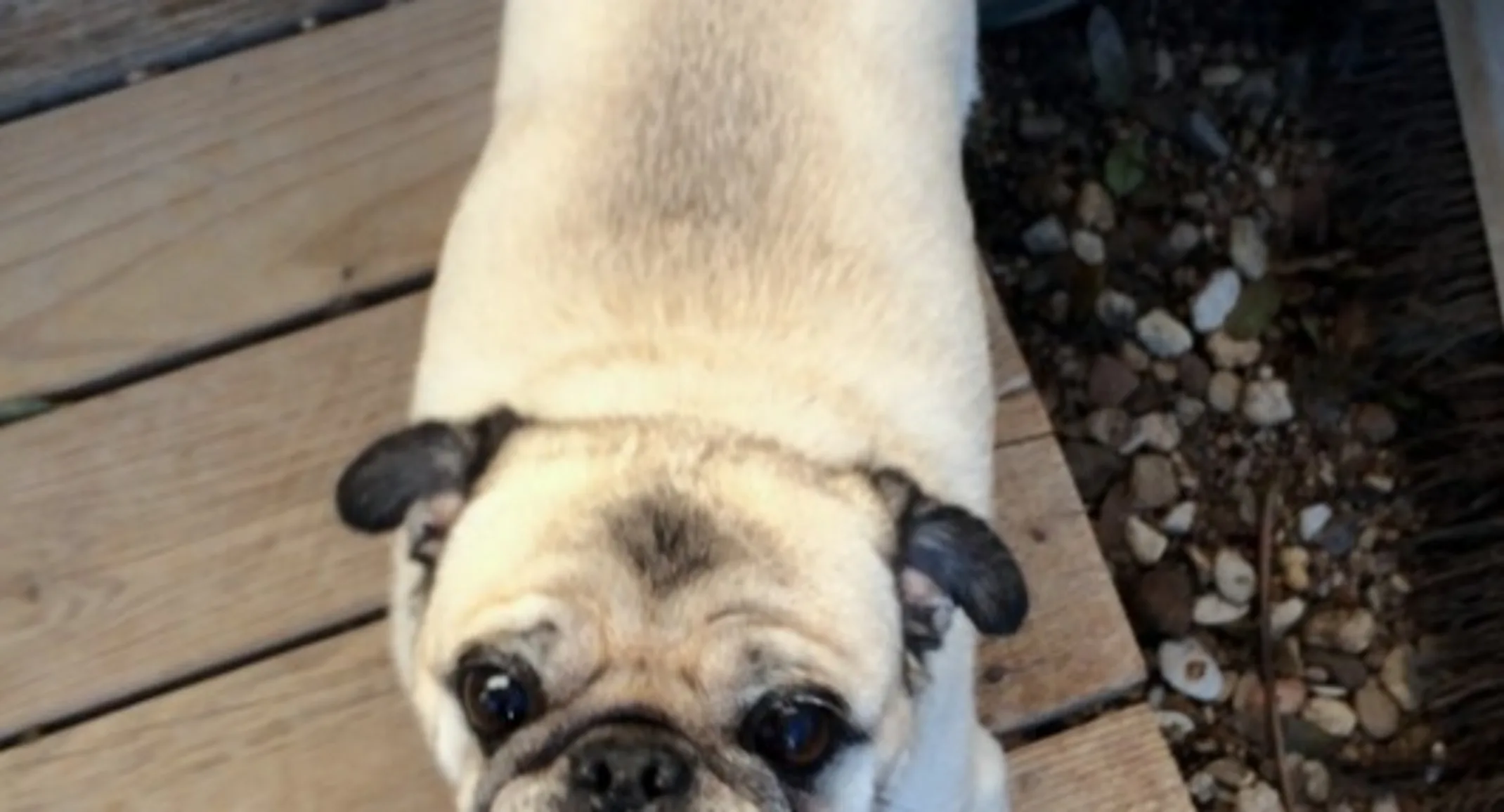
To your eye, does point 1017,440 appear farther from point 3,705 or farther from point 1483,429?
point 3,705

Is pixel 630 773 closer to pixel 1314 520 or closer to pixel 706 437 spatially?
pixel 706 437

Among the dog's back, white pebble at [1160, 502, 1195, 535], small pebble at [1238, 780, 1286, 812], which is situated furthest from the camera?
white pebble at [1160, 502, 1195, 535]

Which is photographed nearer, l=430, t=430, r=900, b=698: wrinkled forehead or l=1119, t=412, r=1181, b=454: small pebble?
l=430, t=430, r=900, b=698: wrinkled forehead

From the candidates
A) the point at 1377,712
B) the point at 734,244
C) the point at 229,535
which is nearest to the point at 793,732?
the point at 734,244

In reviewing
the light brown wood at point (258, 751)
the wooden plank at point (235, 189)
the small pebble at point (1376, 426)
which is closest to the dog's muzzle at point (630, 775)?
the light brown wood at point (258, 751)

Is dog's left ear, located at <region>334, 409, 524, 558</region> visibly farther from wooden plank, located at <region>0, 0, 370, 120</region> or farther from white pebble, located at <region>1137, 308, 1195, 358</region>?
white pebble, located at <region>1137, 308, 1195, 358</region>

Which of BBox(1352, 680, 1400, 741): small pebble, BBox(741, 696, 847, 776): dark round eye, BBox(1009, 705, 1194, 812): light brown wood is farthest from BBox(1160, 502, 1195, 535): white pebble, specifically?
BBox(741, 696, 847, 776): dark round eye

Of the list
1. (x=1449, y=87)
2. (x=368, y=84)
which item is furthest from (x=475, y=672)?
(x=1449, y=87)

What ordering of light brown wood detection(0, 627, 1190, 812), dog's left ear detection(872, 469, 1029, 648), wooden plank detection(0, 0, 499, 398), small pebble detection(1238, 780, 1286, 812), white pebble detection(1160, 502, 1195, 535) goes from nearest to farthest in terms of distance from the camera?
dog's left ear detection(872, 469, 1029, 648) → light brown wood detection(0, 627, 1190, 812) → wooden plank detection(0, 0, 499, 398) → small pebble detection(1238, 780, 1286, 812) → white pebble detection(1160, 502, 1195, 535)
